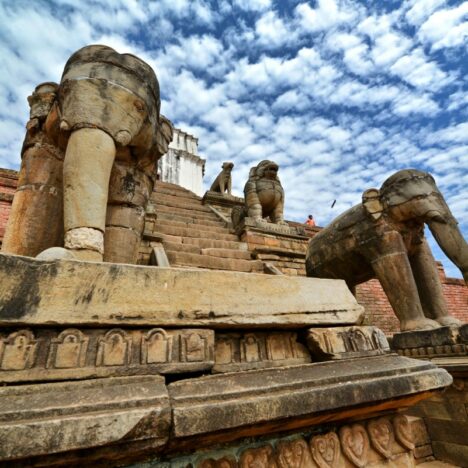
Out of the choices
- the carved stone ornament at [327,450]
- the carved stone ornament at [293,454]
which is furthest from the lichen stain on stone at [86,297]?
the carved stone ornament at [327,450]

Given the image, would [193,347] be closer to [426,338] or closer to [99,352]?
[99,352]

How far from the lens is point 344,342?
1.29 meters

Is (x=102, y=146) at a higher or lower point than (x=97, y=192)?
higher

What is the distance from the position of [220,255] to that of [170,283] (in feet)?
10.7

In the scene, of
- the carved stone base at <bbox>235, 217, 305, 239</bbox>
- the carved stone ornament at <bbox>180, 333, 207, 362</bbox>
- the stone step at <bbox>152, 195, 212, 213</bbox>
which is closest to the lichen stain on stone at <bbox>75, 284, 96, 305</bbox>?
the carved stone ornament at <bbox>180, 333, 207, 362</bbox>

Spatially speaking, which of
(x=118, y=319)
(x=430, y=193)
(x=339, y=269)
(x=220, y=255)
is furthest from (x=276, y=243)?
(x=118, y=319)

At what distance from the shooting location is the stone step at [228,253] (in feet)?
13.8

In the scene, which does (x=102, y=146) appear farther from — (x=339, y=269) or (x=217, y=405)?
(x=339, y=269)

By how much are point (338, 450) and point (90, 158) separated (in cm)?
154

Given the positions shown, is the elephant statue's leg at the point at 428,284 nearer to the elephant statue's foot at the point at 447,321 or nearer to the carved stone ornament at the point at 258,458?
the elephant statue's foot at the point at 447,321

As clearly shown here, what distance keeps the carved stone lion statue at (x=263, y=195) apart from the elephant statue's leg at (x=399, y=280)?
10.3 ft

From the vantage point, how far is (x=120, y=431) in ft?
2.32

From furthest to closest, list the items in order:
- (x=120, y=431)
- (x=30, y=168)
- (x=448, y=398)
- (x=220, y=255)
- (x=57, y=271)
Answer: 1. (x=220, y=255)
2. (x=448, y=398)
3. (x=30, y=168)
4. (x=57, y=271)
5. (x=120, y=431)

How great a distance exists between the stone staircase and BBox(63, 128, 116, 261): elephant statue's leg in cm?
214
